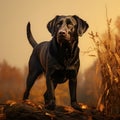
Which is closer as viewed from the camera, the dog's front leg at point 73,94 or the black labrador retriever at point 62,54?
the black labrador retriever at point 62,54

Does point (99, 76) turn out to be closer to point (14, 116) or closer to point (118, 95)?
point (118, 95)

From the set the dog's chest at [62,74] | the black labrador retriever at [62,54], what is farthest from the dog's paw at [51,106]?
the dog's chest at [62,74]

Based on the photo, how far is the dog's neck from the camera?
2740 millimetres

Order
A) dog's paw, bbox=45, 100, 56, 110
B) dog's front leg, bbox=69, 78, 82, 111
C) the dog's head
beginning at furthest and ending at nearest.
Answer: dog's front leg, bbox=69, 78, 82, 111
dog's paw, bbox=45, 100, 56, 110
the dog's head

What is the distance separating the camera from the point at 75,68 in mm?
2783

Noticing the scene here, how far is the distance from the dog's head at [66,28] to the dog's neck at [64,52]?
62 millimetres

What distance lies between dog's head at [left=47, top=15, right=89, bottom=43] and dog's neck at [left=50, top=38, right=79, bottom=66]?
62 mm

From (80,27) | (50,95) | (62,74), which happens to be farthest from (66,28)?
(50,95)

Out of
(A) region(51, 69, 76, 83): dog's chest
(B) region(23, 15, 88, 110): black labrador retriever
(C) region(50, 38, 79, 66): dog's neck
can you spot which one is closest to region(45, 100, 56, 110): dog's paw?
(B) region(23, 15, 88, 110): black labrador retriever

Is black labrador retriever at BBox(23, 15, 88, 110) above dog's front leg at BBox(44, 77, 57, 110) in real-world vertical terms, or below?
above

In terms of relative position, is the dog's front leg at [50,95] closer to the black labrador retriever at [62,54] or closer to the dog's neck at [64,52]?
the black labrador retriever at [62,54]

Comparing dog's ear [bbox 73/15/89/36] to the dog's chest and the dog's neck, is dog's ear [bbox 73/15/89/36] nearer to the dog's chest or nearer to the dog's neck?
the dog's neck

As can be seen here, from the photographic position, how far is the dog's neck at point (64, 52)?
2.74m

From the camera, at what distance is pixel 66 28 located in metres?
2.61
